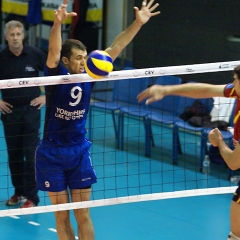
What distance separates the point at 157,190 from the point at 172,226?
4.18ft

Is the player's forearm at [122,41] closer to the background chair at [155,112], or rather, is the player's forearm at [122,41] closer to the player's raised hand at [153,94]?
the player's raised hand at [153,94]

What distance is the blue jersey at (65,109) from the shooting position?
650 cm

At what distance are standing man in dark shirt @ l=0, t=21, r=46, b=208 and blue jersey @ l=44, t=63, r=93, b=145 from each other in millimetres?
2194

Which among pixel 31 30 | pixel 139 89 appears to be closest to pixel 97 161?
pixel 139 89

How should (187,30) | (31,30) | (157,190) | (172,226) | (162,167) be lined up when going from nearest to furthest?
(172,226), (157,190), (162,167), (187,30), (31,30)

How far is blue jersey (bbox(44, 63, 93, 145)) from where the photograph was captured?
650 centimetres

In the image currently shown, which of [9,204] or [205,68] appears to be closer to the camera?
[205,68]

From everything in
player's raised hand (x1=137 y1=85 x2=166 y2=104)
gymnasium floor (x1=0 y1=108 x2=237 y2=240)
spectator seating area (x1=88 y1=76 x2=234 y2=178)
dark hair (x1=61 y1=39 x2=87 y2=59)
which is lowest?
gymnasium floor (x1=0 y1=108 x2=237 y2=240)

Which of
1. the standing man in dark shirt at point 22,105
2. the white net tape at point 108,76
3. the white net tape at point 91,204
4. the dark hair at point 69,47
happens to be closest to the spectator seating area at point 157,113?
the standing man in dark shirt at point 22,105

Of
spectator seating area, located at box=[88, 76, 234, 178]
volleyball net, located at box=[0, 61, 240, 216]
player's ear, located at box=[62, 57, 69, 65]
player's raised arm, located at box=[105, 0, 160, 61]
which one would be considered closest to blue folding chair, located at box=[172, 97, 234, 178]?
spectator seating area, located at box=[88, 76, 234, 178]

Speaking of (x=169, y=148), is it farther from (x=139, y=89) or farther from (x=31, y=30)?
(x=31, y=30)

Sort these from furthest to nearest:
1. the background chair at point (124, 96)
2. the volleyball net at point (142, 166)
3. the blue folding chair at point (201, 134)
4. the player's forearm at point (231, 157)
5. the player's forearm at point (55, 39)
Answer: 1. the background chair at point (124, 96)
2. the blue folding chair at point (201, 134)
3. the volleyball net at point (142, 166)
4. the player's forearm at point (55, 39)
5. the player's forearm at point (231, 157)

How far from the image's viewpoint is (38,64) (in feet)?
29.2

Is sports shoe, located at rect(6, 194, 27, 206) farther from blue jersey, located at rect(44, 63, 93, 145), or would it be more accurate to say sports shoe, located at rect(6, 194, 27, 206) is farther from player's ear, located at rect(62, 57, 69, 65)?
player's ear, located at rect(62, 57, 69, 65)
